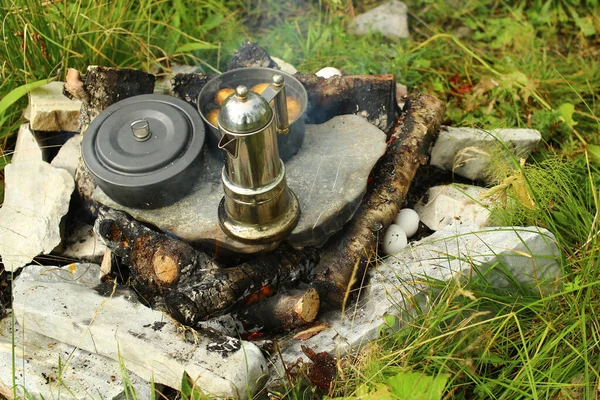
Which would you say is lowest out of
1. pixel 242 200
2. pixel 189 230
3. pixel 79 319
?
pixel 79 319

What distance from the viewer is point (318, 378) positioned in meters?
2.60

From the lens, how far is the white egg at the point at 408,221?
338cm

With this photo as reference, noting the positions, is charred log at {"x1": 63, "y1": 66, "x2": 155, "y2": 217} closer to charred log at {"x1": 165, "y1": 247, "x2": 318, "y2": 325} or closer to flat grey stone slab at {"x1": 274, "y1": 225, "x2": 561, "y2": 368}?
charred log at {"x1": 165, "y1": 247, "x2": 318, "y2": 325}

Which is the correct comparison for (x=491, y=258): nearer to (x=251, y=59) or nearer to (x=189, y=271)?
(x=189, y=271)

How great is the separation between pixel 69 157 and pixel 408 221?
208 cm

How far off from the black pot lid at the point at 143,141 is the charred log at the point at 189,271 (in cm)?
26

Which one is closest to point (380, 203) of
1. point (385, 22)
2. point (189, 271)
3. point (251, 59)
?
point (189, 271)

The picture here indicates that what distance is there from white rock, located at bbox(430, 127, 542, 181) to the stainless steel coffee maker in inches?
50.0

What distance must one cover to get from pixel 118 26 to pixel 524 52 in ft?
10.6

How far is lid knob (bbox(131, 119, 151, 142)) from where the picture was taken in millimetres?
3002

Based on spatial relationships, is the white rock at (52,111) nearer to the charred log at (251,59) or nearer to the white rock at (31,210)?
the white rock at (31,210)

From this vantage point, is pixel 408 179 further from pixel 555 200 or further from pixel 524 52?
pixel 524 52

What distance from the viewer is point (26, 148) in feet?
11.9

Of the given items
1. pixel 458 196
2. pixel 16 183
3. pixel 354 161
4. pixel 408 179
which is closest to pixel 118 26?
pixel 16 183
